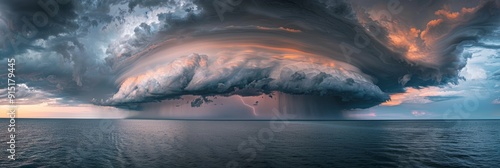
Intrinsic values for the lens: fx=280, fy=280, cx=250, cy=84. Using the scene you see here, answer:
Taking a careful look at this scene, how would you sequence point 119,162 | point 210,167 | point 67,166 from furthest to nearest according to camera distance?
point 119,162, point 67,166, point 210,167

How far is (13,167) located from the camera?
4847 centimetres

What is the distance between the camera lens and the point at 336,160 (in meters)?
54.9

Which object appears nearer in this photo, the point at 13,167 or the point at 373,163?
the point at 13,167

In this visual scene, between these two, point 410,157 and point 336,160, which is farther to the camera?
point 410,157

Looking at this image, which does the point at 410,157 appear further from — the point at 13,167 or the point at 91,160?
the point at 13,167

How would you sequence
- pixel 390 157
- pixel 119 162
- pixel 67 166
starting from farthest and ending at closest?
pixel 390 157
pixel 119 162
pixel 67 166

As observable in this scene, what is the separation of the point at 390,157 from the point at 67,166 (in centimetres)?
6331

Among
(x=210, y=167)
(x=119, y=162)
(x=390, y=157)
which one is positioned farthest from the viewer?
(x=390, y=157)

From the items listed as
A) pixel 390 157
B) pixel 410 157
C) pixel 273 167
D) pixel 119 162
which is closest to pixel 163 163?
pixel 119 162

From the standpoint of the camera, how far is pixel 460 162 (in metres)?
54.9

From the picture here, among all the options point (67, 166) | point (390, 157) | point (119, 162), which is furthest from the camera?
point (390, 157)

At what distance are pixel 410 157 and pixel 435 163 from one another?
6748mm

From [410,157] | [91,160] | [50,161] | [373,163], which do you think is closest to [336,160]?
[373,163]

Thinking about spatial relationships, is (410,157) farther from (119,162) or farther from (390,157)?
(119,162)
